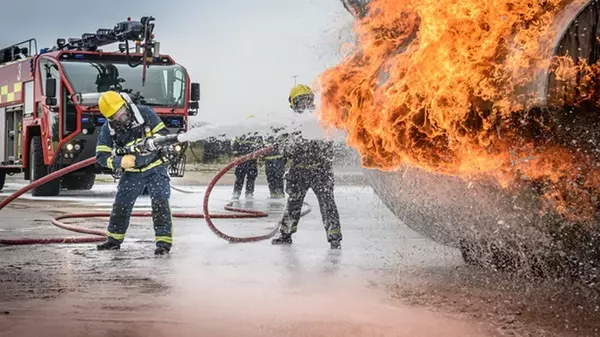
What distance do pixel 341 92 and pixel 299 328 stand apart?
1995 millimetres

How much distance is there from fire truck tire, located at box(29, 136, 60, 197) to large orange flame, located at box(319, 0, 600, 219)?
10826 mm

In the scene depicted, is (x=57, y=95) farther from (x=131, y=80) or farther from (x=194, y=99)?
(x=194, y=99)

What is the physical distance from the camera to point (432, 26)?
4.90 meters

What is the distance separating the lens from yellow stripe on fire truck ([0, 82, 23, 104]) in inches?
632

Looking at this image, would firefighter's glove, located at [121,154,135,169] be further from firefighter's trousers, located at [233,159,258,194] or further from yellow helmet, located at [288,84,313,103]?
firefighter's trousers, located at [233,159,258,194]

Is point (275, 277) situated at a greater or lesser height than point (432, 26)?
lesser

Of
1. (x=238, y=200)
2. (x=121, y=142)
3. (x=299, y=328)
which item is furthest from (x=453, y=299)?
(x=238, y=200)

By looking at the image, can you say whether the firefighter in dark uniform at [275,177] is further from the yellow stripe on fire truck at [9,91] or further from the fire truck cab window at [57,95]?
the yellow stripe on fire truck at [9,91]

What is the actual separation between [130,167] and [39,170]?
27.8 feet

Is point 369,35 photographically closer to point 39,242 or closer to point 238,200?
point 39,242

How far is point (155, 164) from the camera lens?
24.0 feet

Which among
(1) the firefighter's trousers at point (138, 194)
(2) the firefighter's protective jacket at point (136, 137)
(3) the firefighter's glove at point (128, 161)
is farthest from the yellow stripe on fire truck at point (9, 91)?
(3) the firefighter's glove at point (128, 161)

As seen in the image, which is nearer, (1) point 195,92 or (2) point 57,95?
(2) point 57,95

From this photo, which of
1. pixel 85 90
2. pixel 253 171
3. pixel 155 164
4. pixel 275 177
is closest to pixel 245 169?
pixel 253 171
